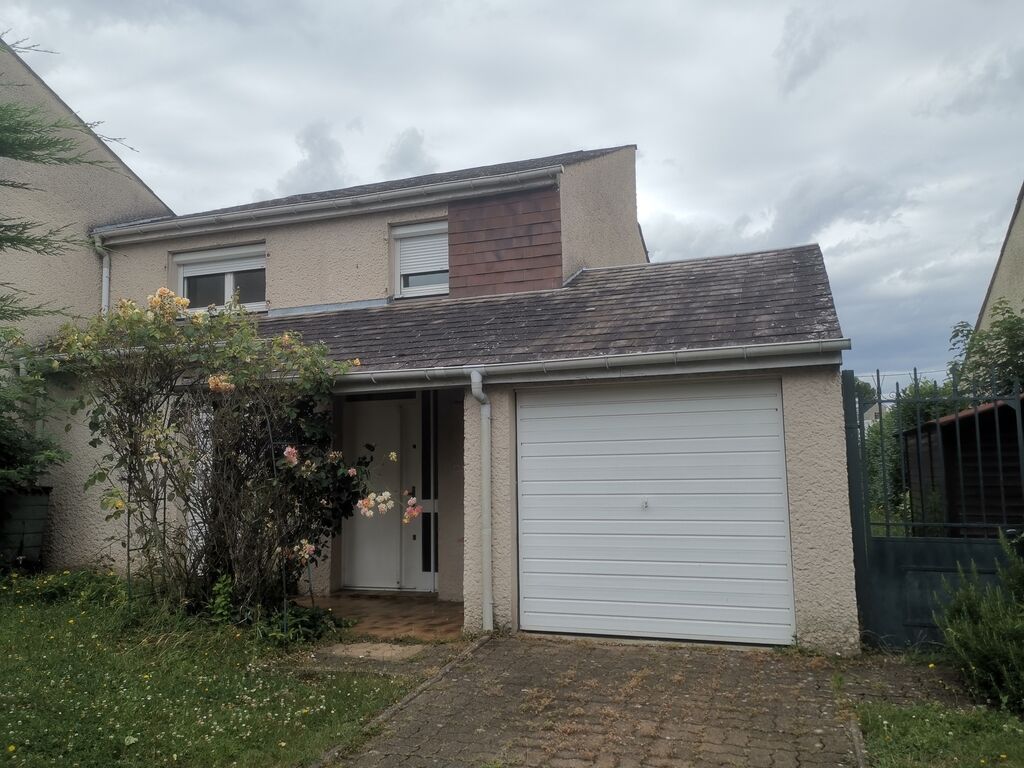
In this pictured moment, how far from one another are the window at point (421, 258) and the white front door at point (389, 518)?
1.59 meters

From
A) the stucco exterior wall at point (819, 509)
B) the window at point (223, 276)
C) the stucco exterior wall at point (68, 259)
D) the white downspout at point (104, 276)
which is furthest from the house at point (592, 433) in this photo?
the white downspout at point (104, 276)

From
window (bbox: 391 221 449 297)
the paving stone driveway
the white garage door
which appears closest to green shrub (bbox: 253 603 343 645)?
the paving stone driveway

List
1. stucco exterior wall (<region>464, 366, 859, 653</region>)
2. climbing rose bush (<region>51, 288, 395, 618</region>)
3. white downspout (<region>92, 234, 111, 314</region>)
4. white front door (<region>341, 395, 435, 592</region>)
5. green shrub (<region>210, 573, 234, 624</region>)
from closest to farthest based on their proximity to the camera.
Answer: stucco exterior wall (<region>464, 366, 859, 653</region>) → green shrub (<region>210, 573, 234, 624</region>) → climbing rose bush (<region>51, 288, 395, 618</region>) → white front door (<region>341, 395, 435, 592</region>) → white downspout (<region>92, 234, 111, 314</region>)

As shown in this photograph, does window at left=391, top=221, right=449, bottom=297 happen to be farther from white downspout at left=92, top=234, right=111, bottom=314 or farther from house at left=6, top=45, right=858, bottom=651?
white downspout at left=92, top=234, right=111, bottom=314

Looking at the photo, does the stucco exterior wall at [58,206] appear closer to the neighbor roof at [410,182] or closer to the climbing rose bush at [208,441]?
the neighbor roof at [410,182]

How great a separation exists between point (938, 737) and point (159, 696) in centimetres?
502

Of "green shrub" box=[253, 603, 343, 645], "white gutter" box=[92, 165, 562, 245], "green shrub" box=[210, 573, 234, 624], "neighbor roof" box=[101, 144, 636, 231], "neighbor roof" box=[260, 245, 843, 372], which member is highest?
"neighbor roof" box=[101, 144, 636, 231]

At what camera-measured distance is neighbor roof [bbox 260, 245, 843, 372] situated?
280 inches

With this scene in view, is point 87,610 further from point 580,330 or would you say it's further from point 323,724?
point 580,330

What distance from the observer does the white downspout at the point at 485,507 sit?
7.27m

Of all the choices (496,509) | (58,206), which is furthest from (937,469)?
(58,206)

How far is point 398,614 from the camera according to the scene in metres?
8.59

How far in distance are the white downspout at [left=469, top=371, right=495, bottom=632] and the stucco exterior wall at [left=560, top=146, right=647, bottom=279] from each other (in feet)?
9.79

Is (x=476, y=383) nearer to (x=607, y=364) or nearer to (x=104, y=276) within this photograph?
(x=607, y=364)
